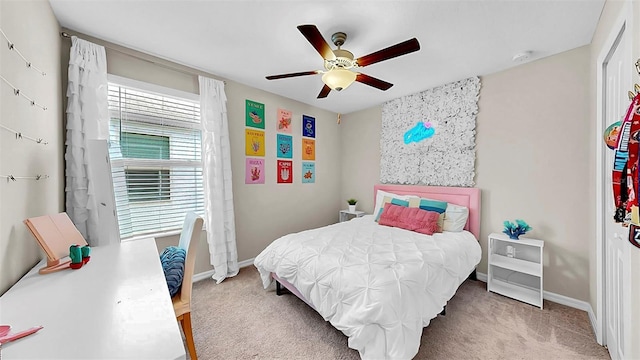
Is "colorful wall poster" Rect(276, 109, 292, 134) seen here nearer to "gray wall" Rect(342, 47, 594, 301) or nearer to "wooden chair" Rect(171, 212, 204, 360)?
"wooden chair" Rect(171, 212, 204, 360)

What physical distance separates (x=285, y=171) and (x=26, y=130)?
105 inches

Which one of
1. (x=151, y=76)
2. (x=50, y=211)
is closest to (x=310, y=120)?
(x=151, y=76)

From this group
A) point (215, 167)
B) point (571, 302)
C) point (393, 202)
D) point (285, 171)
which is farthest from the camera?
point (285, 171)

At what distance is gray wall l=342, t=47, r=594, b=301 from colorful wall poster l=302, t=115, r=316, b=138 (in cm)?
240

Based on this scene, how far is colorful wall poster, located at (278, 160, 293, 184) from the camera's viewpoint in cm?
370

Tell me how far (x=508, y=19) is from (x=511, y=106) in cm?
114

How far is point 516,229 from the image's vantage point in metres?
2.51

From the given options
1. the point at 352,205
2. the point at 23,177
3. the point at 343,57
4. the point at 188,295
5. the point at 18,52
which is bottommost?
the point at 188,295

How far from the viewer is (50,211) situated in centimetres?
167

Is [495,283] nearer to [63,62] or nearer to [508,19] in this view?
[508,19]

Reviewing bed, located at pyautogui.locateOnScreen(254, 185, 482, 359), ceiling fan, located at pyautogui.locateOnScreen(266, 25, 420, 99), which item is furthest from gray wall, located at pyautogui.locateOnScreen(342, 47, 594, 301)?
ceiling fan, located at pyautogui.locateOnScreen(266, 25, 420, 99)

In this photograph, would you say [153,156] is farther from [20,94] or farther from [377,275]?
[377,275]

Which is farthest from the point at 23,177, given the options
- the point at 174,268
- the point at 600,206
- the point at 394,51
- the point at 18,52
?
the point at 600,206

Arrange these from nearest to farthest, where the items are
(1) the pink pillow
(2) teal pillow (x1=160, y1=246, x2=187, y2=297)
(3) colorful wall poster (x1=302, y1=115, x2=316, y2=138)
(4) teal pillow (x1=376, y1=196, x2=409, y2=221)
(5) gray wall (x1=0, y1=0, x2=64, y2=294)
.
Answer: (5) gray wall (x1=0, y1=0, x2=64, y2=294), (2) teal pillow (x1=160, y1=246, x2=187, y2=297), (1) the pink pillow, (4) teal pillow (x1=376, y1=196, x2=409, y2=221), (3) colorful wall poster (x1=302, y1=115, x2=316, y2=138)
